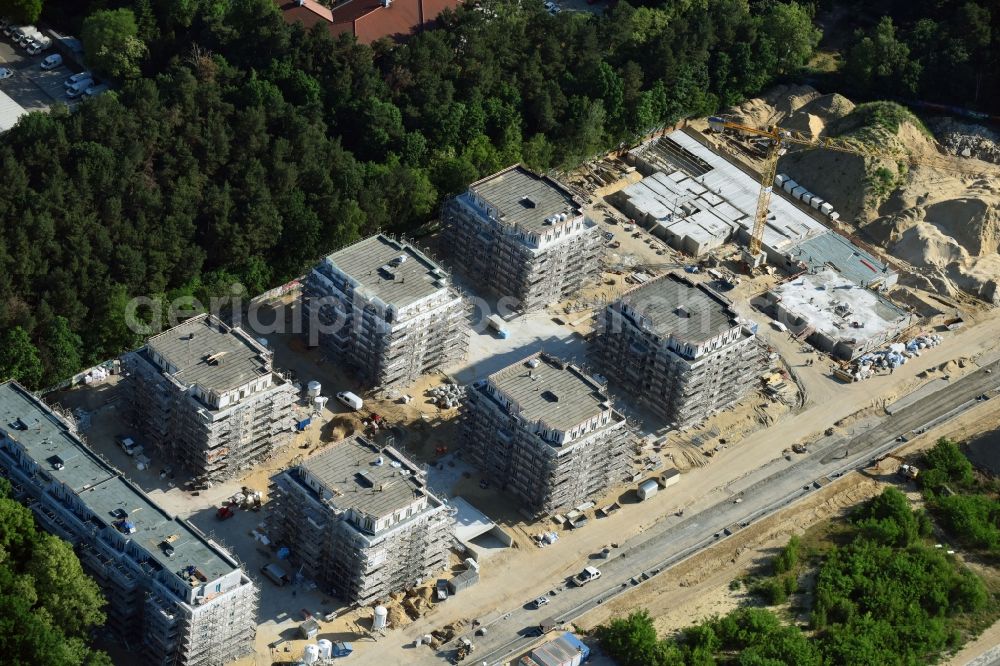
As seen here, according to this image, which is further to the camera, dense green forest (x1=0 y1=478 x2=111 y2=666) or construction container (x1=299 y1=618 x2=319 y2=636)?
construction container (x1=299 y1=618 x2=319 y2=636)

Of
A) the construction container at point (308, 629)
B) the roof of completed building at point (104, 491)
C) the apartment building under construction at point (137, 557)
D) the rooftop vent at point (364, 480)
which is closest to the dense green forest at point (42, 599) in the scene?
the apartment building under construction at point (137, 557)

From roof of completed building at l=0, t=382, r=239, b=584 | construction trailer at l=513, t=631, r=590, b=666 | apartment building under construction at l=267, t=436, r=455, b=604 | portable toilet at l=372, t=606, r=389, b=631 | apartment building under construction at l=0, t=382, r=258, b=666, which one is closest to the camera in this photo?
apartment building under construction at l=0, t=382, r=258, b=666

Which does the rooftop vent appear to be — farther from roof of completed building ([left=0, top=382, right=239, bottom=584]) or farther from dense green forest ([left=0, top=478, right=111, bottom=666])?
dense green forest ([left=0, top=478, right=111, bottom=666])

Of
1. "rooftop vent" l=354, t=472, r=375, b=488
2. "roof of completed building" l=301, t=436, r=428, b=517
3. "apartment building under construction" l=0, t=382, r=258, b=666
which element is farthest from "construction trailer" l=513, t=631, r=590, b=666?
"apartment building under construction" l=0, t=382, r=258, b=666

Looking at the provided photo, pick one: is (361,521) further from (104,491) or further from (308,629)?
(104,491)

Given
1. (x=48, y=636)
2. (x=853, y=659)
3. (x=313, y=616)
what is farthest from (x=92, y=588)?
(x=853, y=659)

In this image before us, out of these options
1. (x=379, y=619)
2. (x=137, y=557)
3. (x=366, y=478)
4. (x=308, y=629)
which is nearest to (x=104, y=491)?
(x=137, y=557)
